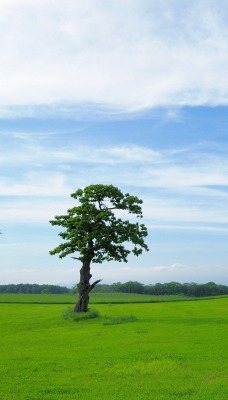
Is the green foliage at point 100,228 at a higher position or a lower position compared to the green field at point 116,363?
higher

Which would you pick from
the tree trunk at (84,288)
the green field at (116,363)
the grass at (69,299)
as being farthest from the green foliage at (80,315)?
the grass at (69,299)

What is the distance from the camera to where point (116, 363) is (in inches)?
1071

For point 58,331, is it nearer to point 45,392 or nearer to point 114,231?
point 114,231

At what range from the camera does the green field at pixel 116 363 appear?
2116 centimetres

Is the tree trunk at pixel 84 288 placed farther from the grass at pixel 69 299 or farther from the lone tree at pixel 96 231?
the grass at pixel 69 299

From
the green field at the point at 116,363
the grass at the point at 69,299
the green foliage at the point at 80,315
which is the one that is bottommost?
the green field at the point at 116,363

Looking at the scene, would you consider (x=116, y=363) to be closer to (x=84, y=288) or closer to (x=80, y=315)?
(x=80, y=315)

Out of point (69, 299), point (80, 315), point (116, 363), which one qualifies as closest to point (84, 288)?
point (80, 315)

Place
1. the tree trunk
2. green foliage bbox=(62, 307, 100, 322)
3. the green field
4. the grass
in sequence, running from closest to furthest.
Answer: the green field, green foliage bbox=(62, 307, 100, 322), the tree trunk, the grass

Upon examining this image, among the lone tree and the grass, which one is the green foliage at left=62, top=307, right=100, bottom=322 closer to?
the lone tree

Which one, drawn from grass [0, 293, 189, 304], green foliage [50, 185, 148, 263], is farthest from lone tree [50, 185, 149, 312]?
grass [0, 293, 189, 304]

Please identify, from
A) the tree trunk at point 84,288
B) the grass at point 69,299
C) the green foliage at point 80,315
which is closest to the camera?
the green foliage at point 80,315

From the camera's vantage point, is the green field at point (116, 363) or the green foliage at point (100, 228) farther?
the green foliage at point (100, 228)

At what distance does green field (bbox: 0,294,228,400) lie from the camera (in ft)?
69.4
